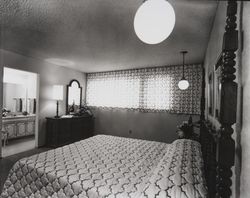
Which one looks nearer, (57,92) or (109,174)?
(109,174)

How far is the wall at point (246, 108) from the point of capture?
777 millimetres

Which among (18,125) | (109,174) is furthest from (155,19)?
(18,125)

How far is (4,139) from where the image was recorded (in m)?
4.59

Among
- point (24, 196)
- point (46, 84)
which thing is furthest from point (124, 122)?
point (24, 196)

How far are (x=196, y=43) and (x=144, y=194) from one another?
9.17 ft

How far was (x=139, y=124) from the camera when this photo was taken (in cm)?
532

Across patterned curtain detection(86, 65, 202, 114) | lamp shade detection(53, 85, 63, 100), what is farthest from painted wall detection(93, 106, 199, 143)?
lamp shade detection(53, 85, 63, 100)

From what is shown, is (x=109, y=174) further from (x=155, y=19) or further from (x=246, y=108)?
(x=155, y=19)

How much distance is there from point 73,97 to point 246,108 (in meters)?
5.45

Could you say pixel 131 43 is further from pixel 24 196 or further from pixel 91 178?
pixel 24 196

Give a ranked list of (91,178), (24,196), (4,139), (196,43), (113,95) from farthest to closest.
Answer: (113,95) < (4,139) < (196,43) < (24,196) < (91,178)

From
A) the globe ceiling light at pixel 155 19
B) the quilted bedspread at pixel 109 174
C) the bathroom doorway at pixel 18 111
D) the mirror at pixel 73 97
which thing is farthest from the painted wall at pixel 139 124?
the globe ceiling light at pixel 155 19

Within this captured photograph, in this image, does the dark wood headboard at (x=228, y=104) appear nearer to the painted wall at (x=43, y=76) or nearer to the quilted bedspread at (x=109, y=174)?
the quilted bedspread at (x=109, y=174)

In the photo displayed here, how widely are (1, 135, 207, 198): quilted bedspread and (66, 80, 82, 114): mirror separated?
11.1 feet
